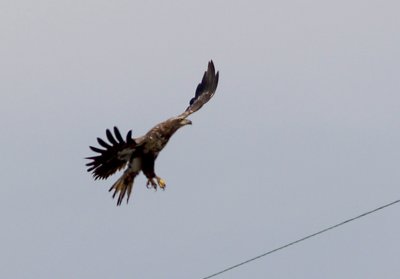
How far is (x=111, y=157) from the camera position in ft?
62.7

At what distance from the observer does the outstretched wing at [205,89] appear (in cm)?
2251

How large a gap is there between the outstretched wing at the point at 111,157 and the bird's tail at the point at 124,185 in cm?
27

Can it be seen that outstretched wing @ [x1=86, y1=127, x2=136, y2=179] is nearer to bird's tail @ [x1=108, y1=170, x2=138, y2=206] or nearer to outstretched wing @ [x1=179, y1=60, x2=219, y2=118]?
bird's tail @ [x1=108, y1=170, x2=138, y2=206]

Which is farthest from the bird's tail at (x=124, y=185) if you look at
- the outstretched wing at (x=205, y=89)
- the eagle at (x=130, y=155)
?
the outstretched wing at (x=205, y=89)

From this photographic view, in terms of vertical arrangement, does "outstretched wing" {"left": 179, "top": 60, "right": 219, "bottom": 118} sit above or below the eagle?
above

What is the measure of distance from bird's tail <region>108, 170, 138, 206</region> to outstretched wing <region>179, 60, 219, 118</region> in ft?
9.15

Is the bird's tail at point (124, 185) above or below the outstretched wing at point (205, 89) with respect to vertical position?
below

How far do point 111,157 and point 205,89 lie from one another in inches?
175

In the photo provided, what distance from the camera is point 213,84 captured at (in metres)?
23.2

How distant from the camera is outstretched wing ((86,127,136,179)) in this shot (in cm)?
1897

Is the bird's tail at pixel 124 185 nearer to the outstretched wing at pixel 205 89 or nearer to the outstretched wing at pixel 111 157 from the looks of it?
the outstretched wing at pixel 111 157

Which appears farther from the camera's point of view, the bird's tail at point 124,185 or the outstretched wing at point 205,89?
the outstretched wing at point 205,89

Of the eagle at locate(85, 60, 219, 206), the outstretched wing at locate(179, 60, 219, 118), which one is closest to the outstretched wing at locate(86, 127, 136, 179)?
the eagle at locate(85, 60, 219, 206)

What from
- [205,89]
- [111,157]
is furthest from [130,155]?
[205,89]
